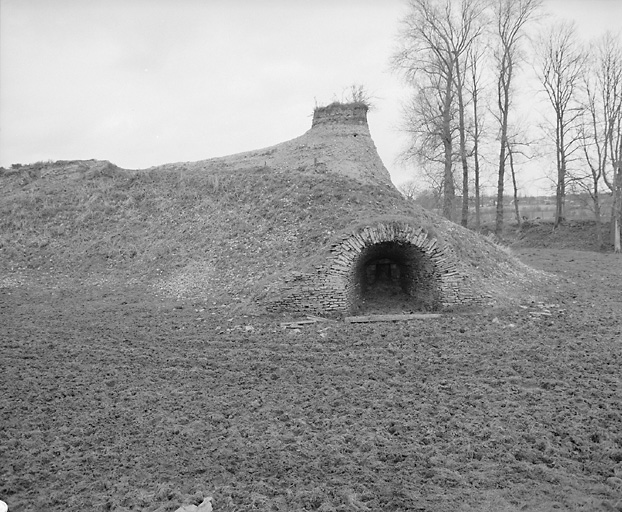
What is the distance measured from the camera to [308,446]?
18.6 feet

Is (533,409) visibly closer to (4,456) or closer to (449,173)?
(4,456)

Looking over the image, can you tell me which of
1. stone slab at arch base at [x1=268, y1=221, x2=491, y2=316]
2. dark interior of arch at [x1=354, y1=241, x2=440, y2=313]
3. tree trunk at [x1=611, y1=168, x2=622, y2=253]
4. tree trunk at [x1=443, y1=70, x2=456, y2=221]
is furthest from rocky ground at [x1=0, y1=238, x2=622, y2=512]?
tree trunk at [x1=611, y1=168, x2=622, y2=253]

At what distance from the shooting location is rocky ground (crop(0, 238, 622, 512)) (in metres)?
4.83

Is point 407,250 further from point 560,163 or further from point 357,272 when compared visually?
point 560,163

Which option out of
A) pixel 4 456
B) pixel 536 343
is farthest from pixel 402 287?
pixel 4 456

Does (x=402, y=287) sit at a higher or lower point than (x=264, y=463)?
higher

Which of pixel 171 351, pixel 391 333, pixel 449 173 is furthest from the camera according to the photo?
pixel 449 173

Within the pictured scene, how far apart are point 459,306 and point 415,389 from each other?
212 inches

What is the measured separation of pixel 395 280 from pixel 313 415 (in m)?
8.91

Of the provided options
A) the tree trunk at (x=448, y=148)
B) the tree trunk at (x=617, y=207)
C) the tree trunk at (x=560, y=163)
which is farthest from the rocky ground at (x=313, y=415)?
the tree trunk at (x=560, y=163)

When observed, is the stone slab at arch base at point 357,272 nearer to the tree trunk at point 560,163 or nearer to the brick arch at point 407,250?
the brick arch at point 407,250

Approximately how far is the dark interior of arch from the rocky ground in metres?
1.77

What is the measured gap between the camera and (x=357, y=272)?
13.2m

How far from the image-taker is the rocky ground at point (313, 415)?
15.8 ft
